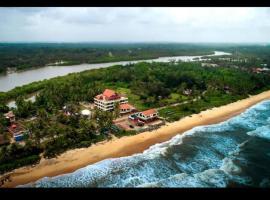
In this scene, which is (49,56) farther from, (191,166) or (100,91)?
(191,166)

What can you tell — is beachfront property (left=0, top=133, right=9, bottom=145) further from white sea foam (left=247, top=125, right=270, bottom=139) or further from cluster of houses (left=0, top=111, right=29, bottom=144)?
white sea foam (left=247, top=125, right=270, bottom=139)

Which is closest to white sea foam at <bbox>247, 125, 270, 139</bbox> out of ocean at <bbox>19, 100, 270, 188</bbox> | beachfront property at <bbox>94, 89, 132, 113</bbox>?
ocean at <bbox>19, 100, 270, 188</bbox>

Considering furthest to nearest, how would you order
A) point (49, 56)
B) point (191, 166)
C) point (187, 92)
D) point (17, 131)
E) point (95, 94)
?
1. point (49, 56)
2. point (187, 92)
3. point (95, 94)
4. point (17, 131)
5. point (191, 166)

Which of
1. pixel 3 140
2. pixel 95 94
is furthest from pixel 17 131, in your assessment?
pixel 95 94

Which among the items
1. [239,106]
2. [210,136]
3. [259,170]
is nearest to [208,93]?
[239,106]
